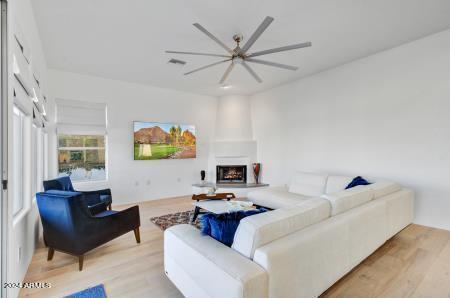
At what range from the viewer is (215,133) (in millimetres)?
6746

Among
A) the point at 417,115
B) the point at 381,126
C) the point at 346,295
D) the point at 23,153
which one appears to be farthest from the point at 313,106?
the point at 23,153

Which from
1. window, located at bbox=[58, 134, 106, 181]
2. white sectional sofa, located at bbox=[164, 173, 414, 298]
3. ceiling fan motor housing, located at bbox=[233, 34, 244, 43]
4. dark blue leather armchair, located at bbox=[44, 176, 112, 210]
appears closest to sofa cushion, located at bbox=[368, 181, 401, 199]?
white sectional sofa, located at bbox=[164, 173, 414, 298]

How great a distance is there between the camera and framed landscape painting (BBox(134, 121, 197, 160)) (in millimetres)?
5465

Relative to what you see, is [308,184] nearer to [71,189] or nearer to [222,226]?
[222,226]

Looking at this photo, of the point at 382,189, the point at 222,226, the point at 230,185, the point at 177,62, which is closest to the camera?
the point at 222,226

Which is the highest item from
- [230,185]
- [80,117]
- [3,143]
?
[80,117]

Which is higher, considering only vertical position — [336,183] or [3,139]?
[3,139]

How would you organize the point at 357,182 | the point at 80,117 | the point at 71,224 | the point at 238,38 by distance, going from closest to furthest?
the point at 71,224 → the point at 238,38 → the point at 357,182 → the point at 80,117

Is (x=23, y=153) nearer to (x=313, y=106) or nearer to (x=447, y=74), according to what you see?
(x=313, y=106)

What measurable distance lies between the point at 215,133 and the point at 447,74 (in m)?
5.04

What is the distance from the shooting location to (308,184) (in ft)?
14.1

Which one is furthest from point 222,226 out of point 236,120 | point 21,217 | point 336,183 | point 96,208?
point 236,120

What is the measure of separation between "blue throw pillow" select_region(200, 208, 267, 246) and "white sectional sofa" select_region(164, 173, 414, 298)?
2.9 inches

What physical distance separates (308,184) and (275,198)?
818 mm
